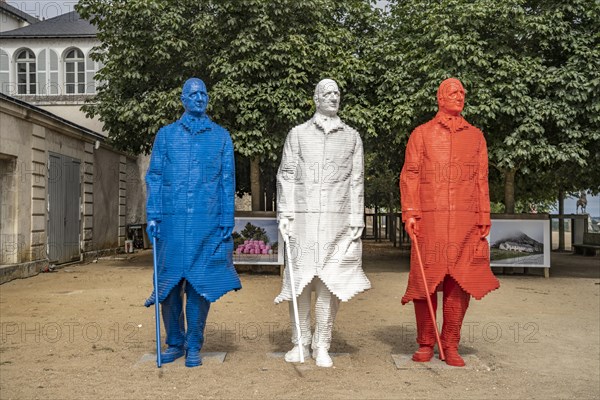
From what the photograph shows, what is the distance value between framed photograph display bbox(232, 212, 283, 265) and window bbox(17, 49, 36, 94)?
53.5 ft

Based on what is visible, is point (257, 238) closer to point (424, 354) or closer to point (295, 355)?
point (295, 355)

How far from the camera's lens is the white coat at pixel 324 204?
589 cm

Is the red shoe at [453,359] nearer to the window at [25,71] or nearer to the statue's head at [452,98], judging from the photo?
the statue's head at [452,98]

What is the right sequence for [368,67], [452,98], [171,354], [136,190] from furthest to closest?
[136,190] < [368,67] < [452,98] < [171,354]

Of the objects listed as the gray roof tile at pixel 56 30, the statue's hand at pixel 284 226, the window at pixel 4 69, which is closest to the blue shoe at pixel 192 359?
the statue's hand at pixel 284 226

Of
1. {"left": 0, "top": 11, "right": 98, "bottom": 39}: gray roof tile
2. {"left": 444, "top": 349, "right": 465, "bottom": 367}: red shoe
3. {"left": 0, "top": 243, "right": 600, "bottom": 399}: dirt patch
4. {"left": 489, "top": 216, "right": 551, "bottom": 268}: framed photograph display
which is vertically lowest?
{"left": 0, "top": 243, "right": 600, "bottom": 399}: dirt patch

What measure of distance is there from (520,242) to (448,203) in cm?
917

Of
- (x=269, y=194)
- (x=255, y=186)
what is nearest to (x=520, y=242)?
(x=255, y=186)

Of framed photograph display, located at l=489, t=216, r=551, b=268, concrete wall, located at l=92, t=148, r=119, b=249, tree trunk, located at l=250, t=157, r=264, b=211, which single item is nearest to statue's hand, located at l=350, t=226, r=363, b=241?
framed photograph display, located at l=489, t=216, r=551, b=268

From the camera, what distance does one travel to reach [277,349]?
6.80m

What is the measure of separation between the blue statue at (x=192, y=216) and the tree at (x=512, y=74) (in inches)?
320

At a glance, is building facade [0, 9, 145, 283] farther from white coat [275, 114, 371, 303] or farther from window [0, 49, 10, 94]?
white coat [275, 114, 371, 303]

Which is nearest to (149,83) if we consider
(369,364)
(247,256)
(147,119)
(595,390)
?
(147,119)

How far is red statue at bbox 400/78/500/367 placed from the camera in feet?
19.5
